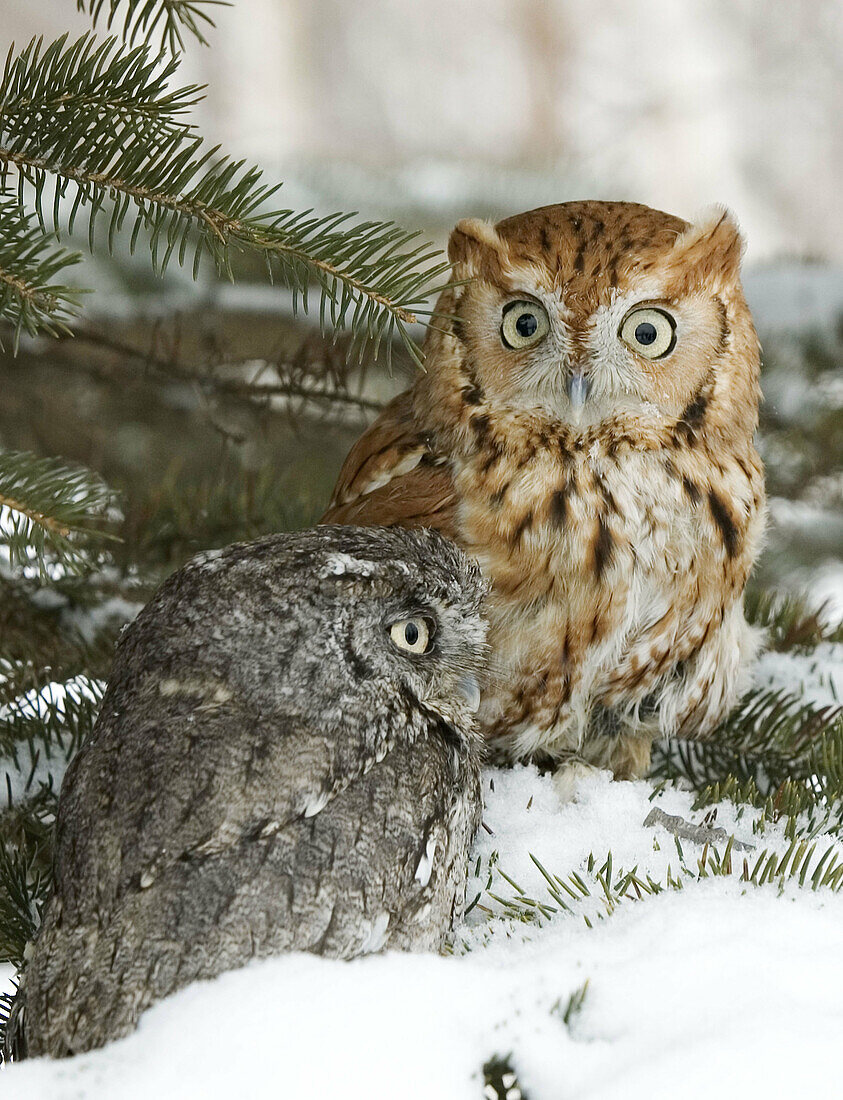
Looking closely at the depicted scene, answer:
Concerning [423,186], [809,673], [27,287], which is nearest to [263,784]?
[27,287]

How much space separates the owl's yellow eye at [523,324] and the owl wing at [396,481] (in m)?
0.20

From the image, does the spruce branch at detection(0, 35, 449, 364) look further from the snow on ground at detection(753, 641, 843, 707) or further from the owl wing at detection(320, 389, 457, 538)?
the snow on ground at detection(753, 641, 843, 707)

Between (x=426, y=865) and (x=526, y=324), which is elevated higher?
(x=526, y=324)

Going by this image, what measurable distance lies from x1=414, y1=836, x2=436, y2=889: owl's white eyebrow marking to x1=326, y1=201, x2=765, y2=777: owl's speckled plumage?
13.1 inches

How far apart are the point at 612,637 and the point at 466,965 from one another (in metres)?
0.59

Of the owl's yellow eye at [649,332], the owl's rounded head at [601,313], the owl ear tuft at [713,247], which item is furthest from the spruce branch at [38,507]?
the owl ear tuft at [713,247]

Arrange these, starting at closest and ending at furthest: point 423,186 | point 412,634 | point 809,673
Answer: point 412,634
point 809,673
point 423,186

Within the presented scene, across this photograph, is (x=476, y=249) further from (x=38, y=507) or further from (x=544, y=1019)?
(x=544, y=1019)

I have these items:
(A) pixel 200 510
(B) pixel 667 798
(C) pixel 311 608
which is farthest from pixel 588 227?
(A) pixel 200 510

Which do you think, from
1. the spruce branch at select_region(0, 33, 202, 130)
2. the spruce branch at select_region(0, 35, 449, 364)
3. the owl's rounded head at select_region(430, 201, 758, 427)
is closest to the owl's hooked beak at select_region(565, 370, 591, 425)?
the owl's rounded head at select_region(430, 201, 758, 427)

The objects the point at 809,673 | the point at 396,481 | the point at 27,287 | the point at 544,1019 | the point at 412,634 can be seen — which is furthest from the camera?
the point at 809,673

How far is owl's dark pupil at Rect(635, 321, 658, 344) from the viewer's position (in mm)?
1533

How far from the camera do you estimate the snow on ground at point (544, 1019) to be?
945 mm

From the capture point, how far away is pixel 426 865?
1.25 m
